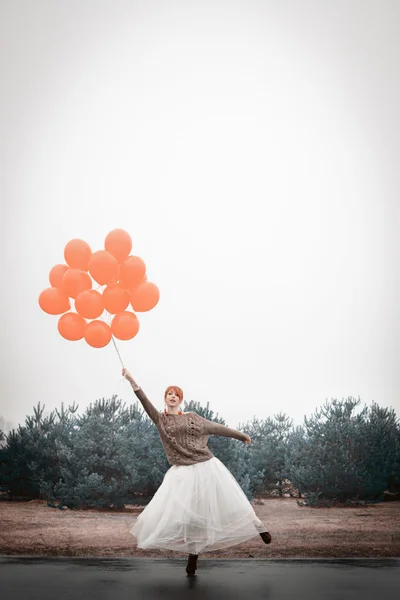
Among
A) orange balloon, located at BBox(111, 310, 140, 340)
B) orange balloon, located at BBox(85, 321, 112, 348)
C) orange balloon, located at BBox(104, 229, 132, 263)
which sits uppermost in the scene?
orange balloon, located at BBox(104, 229, 132, 263)

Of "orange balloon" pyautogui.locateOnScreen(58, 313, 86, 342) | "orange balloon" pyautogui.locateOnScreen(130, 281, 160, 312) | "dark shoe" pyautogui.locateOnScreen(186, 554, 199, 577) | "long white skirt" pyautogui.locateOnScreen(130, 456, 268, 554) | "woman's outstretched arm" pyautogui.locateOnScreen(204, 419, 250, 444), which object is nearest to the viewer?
"long white skirt" pyautogui.locateOnScreen(130, 456, 268, 554)

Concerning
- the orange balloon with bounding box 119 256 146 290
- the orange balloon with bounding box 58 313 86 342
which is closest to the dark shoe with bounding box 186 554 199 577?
the orange balloon with bounding box 58 313 86 342

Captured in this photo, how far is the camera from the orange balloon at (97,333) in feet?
16.2

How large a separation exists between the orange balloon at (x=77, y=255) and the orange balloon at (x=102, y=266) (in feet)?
0.34

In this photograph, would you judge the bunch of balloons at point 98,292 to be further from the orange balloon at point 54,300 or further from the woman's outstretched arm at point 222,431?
the woman's outstretched arm at point 222,431

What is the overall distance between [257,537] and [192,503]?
144 centimetres

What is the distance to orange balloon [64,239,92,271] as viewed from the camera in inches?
197

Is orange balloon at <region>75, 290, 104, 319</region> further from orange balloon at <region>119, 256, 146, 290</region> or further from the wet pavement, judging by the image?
the wet pavement

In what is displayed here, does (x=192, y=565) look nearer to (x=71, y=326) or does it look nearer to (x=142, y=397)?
(x=142, y=397)

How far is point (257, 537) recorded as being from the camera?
18.9 ft

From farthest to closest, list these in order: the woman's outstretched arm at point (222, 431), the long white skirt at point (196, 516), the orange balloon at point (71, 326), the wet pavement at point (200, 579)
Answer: the orange balloon at point (71, 326) → the woman's outstretched arm at point (222, 431) → the long white skirt at point (196, 516) → the wet pavement at point (200, 579)

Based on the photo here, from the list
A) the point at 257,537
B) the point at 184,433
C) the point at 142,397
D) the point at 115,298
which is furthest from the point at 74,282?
the point at 257,537

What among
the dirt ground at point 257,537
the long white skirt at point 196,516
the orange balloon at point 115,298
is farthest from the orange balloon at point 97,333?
the dirt ground at point 257,537

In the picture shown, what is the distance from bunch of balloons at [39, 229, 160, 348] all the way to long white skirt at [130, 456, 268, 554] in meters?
1.15
